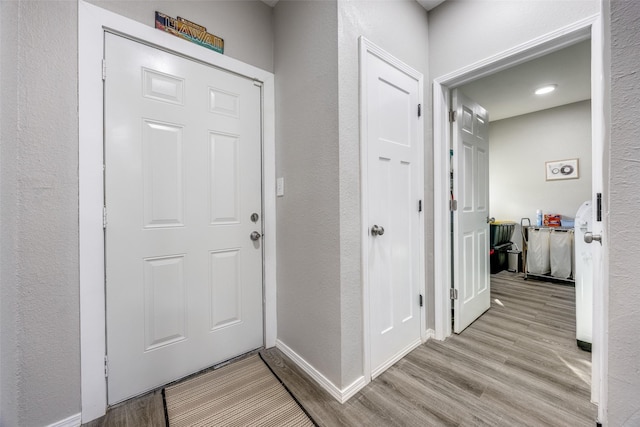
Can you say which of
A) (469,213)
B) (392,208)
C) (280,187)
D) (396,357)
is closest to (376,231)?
(392,208)

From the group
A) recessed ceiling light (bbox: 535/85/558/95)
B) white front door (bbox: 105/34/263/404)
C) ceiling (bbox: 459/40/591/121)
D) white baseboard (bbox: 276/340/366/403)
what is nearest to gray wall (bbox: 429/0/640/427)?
white baseboard (bbox: 276/340/366/403)

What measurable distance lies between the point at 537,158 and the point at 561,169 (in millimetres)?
354

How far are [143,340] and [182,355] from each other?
0.82 feet

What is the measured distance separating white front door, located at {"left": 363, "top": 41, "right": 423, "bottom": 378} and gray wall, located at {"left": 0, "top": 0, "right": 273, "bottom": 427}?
1.50m

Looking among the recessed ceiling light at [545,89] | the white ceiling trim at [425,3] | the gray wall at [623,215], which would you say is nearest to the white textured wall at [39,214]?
the white ceiling trim at [425,3]

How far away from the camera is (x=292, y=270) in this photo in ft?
5.65

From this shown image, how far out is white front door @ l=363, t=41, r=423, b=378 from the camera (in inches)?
60.1

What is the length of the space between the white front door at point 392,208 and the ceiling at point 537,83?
43.8 inches

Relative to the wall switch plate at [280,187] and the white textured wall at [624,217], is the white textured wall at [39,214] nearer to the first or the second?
the wall switch plate at [280,187]

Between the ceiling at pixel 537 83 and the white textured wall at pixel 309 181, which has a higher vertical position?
the ceiling at pixel 537 83

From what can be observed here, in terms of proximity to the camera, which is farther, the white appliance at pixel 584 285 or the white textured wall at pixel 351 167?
the white appliance at pixel 584 285

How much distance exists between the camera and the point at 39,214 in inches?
43.4

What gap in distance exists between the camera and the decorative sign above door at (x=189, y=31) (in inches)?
56.4

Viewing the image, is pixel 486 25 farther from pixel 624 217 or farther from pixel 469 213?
pixel 624 217
